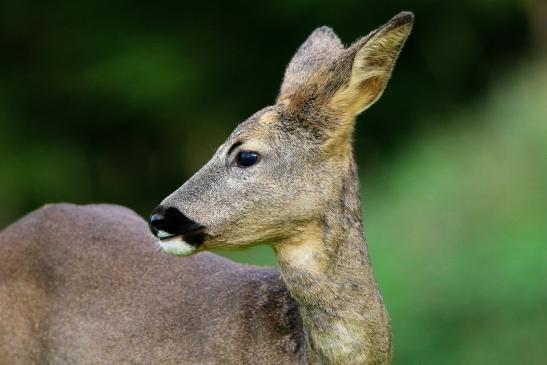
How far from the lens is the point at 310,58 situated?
27.3ft

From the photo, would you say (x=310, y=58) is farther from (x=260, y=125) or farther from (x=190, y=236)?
(x=190, y=236)

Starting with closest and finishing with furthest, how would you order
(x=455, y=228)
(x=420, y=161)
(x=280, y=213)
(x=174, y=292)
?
(x=280, y=213) → (x=174, y=292) → (x=455, y=228) → (x=420, y=161)

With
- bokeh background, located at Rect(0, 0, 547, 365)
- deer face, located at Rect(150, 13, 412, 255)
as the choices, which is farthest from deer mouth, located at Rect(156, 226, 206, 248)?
bokeh background, located at Rect(0, 0, 547, 365)

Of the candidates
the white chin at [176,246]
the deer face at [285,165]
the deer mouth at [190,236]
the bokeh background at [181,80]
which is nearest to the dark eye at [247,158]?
the deer face at [285,165]

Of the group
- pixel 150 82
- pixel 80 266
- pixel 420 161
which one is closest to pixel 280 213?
pixel 80 266

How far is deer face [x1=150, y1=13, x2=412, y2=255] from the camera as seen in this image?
291 inches

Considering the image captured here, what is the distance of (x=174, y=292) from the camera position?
8.48 m

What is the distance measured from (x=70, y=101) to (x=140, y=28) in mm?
1643

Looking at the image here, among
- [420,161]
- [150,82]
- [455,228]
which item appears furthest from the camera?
[150,82]

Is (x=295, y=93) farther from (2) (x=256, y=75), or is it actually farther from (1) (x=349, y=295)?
(2) (x=256, y=75)

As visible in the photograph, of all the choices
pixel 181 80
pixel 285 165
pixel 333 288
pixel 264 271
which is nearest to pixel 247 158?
pixel 285 165

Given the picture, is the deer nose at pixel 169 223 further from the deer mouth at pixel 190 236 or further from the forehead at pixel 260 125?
the forehead at pixel 260 125

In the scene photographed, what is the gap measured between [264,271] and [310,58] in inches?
49.8

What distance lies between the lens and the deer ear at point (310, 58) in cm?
808
